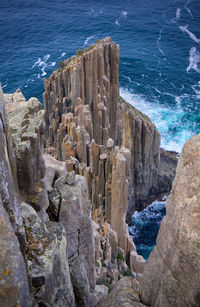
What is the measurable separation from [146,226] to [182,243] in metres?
40.7

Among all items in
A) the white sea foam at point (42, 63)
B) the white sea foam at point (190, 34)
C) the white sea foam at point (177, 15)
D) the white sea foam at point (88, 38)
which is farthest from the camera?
the white sea foam at point (177, 15)

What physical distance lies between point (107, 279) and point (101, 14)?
11112 cm

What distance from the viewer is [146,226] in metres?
46.1

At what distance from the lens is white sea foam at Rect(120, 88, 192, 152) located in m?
62.4

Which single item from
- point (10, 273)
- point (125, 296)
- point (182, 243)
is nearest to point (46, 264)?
point (125, 296)

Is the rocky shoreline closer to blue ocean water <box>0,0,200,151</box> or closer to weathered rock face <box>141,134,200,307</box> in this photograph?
weathered rock face <box>141,134,200,307</box>

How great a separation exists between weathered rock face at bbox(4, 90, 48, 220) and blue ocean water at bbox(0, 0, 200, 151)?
174 feet

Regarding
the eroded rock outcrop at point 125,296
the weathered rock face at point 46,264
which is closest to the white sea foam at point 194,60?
the eroded rock outcrop at point 125,296

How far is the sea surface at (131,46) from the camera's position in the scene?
70.3m

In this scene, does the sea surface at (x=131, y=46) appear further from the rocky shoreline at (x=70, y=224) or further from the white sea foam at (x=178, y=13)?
the rocky shoreline at (x=70, y=224)

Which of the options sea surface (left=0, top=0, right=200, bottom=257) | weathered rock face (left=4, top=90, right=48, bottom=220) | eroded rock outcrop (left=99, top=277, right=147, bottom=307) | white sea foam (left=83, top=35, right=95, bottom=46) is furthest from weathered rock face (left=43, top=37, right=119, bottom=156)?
white sea foam (left=83, top=35, right=95, bottom=46)

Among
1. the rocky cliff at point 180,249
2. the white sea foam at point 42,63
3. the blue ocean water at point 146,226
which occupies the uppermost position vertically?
the rocky cliff at point 180,249

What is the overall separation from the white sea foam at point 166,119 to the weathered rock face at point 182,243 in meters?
54.4

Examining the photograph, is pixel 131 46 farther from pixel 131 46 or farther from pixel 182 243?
pixel 182 243
